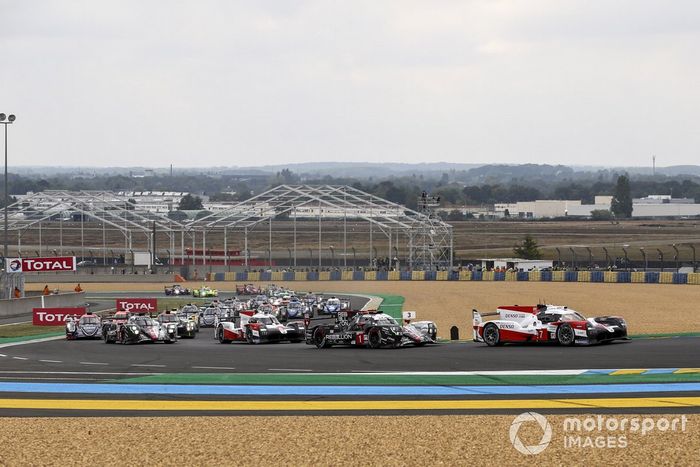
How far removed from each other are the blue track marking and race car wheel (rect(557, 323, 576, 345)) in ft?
26.2

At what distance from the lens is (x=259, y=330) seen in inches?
1430

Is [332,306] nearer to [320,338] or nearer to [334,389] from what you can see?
[320,338]

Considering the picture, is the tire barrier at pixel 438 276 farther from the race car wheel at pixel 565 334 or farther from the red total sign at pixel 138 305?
the race car wheel at pixel 565 334

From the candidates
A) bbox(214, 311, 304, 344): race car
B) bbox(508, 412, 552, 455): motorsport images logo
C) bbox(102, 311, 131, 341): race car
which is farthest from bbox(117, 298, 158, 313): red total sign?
bbox(508, 412, 552, 455): motorsport images logo

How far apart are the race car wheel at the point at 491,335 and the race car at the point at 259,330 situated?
7.53m

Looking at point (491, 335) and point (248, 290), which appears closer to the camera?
point (491, 335)

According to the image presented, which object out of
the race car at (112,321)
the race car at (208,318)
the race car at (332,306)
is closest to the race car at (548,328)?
the race car at (112,321)

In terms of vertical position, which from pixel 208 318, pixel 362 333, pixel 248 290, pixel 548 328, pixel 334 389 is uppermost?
pixel 548 328

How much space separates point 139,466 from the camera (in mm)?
15133

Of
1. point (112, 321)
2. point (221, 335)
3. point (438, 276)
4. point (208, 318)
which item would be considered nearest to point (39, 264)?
point (208, 318)

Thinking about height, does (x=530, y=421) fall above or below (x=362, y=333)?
above

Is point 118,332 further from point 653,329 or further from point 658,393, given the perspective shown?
point 658,393

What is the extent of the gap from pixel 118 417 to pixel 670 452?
958cm

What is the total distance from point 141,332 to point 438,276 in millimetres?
67597
